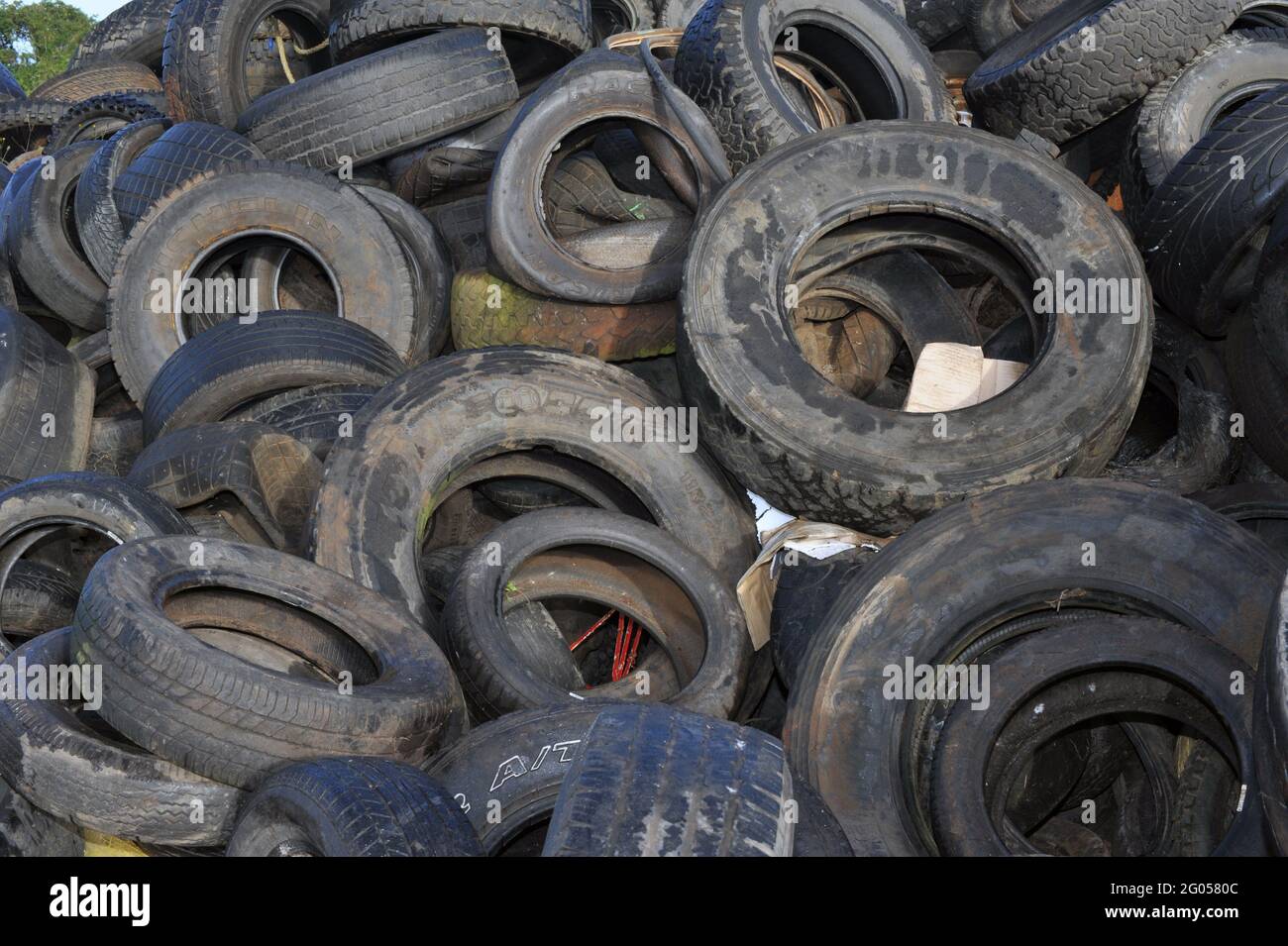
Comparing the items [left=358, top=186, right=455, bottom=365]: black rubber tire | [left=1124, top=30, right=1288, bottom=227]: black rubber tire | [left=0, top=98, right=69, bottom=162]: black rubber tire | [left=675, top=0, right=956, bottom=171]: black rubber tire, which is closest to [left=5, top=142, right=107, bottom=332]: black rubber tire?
[left=358, top=186, right=455, bottom=365]: black rubber tire

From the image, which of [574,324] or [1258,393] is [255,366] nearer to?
[574,324]

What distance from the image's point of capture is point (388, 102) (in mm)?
6391

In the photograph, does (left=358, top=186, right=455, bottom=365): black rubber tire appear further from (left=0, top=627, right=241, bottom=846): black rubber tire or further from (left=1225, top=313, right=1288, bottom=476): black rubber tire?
(left=1225, top=313, right=1288, bottom=476): black rubber tire

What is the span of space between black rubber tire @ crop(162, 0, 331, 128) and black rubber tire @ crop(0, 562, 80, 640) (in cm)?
323

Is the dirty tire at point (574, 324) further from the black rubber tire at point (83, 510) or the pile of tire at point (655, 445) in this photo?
the black rubber tire at point (83, 510)

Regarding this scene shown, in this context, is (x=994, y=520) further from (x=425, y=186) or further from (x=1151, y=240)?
(x=425, y=186)

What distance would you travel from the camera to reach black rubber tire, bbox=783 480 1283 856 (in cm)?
372

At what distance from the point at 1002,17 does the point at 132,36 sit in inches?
256

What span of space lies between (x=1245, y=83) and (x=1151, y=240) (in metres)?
1.47

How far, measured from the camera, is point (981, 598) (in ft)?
12.8

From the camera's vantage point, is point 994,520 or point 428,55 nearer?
point 994,520

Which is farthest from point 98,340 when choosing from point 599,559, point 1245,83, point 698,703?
point 1245,83

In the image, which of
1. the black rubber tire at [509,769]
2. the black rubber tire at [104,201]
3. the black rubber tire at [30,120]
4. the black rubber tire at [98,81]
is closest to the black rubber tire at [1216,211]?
the black rubber tire at [509,769]

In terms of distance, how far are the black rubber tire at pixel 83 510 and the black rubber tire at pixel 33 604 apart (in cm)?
3
